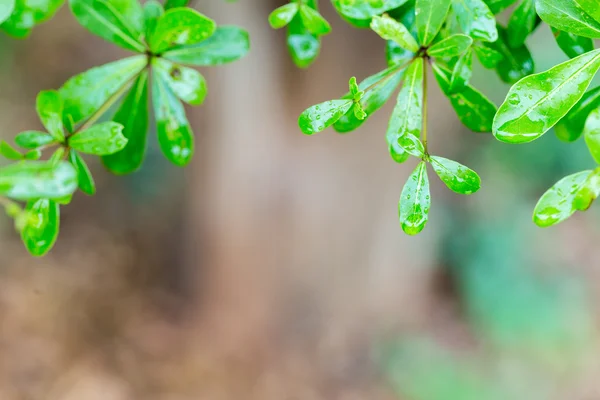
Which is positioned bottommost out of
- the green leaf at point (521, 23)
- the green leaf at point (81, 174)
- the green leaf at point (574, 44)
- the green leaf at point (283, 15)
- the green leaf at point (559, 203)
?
the green leaf at point (559, 203)

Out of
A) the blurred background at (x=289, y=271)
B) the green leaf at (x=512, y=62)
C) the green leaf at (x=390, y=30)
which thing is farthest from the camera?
the blurred background at (x=289, y=271)

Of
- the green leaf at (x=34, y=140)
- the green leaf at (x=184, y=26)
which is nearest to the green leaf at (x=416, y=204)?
the green leaf at (x=184, y=26)

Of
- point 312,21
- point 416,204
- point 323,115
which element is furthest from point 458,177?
point 312,21

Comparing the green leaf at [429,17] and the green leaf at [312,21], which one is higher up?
the green leaf at [312,21]

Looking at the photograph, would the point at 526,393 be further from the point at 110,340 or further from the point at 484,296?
the point at 110,340

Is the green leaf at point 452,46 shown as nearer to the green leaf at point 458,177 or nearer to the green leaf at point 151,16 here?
the green leaf at point 458,177

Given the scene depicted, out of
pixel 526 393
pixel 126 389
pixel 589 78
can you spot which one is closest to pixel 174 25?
pixel 589 78

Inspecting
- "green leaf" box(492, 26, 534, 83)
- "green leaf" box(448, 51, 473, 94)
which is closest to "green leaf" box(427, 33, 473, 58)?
"green leaf" box(448, 51, 473, 94)
